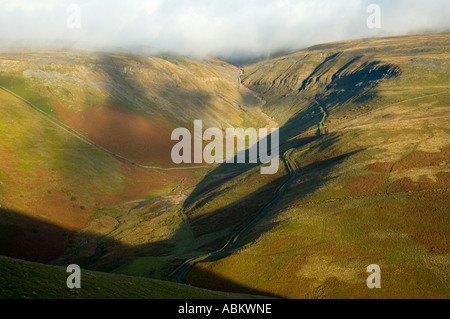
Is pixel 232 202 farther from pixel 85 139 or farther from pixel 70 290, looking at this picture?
pixel 85 139

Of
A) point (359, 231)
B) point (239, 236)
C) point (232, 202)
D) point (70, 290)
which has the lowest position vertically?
point (70, 290)

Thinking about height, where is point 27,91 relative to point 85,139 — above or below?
above

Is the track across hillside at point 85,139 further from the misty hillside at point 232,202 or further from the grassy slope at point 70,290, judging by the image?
the grassy slope at point 70,290

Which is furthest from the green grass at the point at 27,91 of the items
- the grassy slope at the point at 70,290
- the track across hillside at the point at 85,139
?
the grassy slope at the point at 70,290

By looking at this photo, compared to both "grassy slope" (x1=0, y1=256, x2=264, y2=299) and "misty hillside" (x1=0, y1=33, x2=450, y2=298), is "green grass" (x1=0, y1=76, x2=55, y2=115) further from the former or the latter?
"grassy slope" (x1=0, y1=256, x2=264, y2=299)

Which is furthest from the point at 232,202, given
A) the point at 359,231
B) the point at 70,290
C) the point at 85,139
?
the point at 85,139

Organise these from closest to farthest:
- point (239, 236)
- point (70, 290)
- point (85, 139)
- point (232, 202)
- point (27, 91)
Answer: point (70, 290), point (239, 236), point (232, 202), point (85, 139), point (27, 91)
